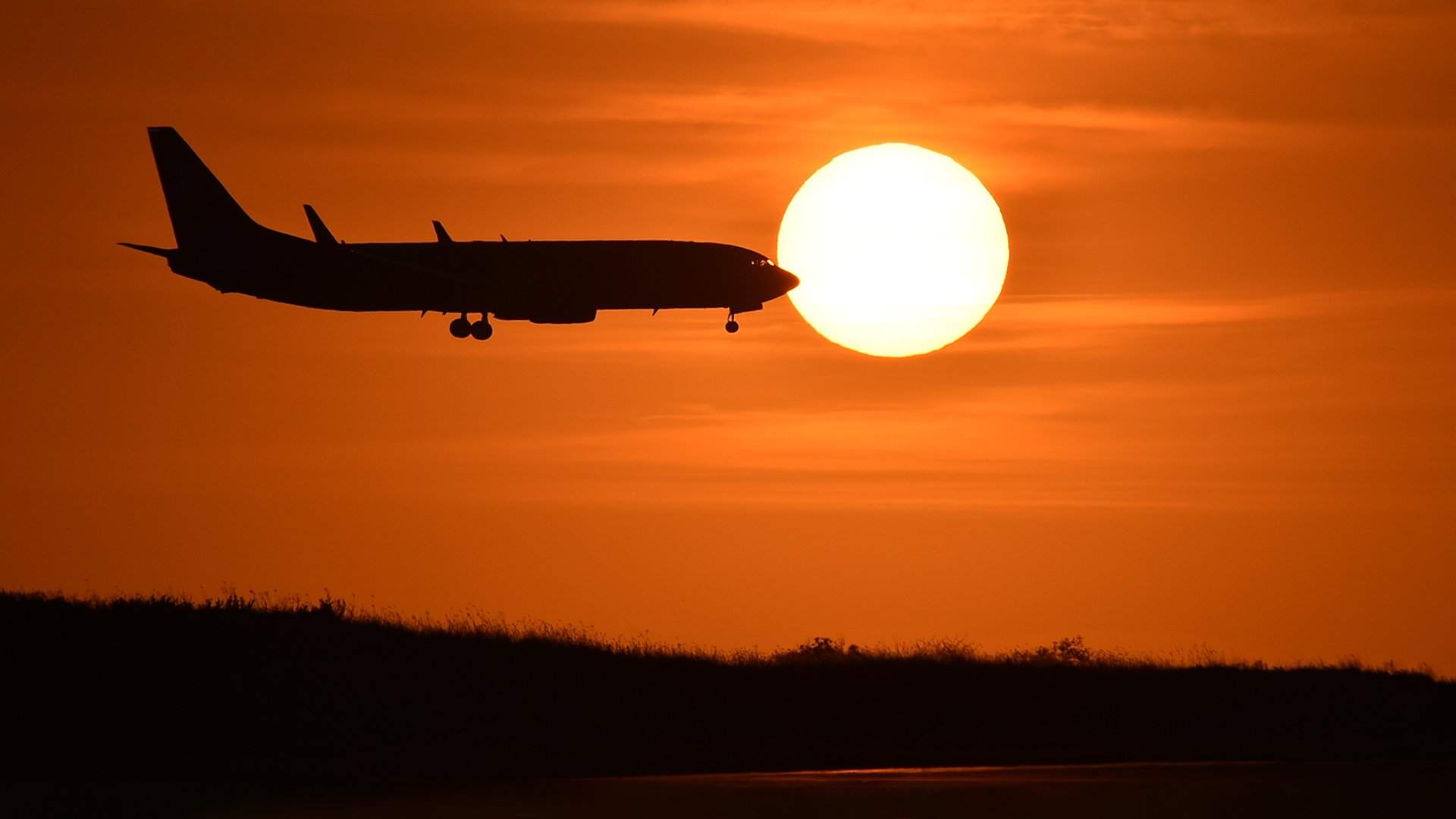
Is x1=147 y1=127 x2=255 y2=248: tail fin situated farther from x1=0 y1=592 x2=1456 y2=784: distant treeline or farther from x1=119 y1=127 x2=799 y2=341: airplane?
x1=0 y1=592 x2=1456 y2=784: distant treeline

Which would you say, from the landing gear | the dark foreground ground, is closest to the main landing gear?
the landing gear

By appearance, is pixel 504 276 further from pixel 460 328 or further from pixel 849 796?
pixel 849 796

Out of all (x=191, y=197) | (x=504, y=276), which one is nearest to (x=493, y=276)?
(x=504, y=276)

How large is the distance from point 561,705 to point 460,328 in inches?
1243

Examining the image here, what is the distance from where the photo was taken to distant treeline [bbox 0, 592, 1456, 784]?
205 ft

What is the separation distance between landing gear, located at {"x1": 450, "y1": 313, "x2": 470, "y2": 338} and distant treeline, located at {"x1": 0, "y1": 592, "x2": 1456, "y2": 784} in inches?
859

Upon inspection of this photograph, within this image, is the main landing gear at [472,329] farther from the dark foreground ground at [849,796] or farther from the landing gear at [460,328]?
the dark foreground ground at [849,796]

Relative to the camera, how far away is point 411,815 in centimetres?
4325

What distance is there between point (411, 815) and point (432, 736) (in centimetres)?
2404

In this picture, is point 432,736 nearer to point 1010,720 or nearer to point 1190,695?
point 1010,720

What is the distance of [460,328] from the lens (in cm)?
9825

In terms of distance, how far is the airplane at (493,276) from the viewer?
9981 cm

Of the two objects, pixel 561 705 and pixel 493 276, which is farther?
pixel 493 276

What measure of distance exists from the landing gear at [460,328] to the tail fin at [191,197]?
2109 cm
